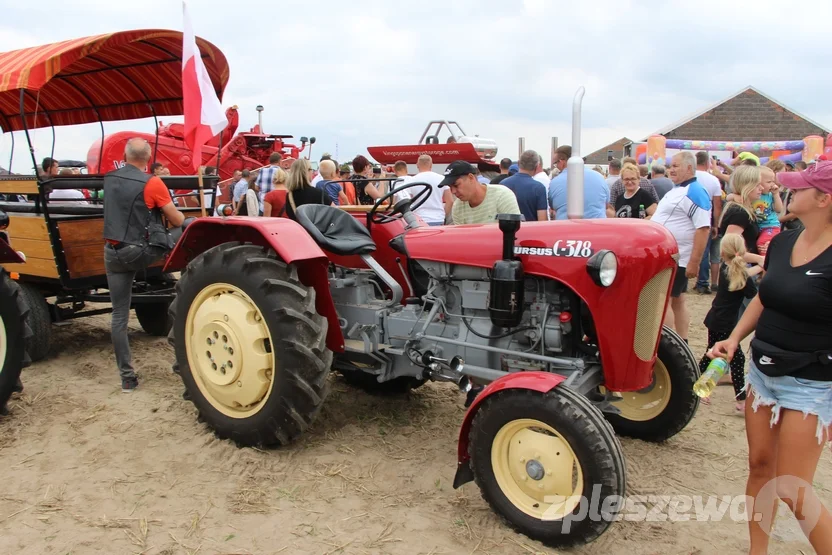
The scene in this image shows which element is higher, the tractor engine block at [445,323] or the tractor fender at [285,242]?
the tractor fender at [285,242]

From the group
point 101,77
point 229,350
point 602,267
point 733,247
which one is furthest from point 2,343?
point 733,247

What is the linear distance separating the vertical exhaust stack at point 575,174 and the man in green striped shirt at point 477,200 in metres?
0.90

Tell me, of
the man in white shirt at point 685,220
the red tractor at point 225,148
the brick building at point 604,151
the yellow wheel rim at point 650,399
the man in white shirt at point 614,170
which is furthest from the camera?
the brick building at point 604,151

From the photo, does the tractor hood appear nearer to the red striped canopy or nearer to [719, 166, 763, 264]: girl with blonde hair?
[719, 166, 763, 264]: girl with blonde hair

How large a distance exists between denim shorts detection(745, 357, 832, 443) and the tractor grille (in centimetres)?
59

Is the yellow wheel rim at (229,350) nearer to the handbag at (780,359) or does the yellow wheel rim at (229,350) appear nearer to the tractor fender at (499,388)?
the tractor fender at (499,388)

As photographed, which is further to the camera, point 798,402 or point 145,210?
point 145,210

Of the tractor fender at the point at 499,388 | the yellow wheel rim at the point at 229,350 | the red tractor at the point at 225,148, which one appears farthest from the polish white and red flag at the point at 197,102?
the red tractor at the point at 225,148

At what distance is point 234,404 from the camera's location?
340 cm

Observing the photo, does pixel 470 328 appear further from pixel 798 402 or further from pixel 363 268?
pixel 798 402

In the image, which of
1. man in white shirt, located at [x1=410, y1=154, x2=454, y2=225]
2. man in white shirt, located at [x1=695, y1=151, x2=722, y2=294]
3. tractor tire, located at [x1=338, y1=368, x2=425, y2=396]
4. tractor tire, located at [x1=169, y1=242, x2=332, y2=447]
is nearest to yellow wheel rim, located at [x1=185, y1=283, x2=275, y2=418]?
tractor tire, located at [x1=169, y1=242, x2=332, y2=447]

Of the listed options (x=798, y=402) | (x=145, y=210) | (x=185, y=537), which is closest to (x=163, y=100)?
(x=145, y=210)

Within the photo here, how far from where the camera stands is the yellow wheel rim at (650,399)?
3.42m

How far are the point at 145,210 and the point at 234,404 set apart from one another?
162 cm
